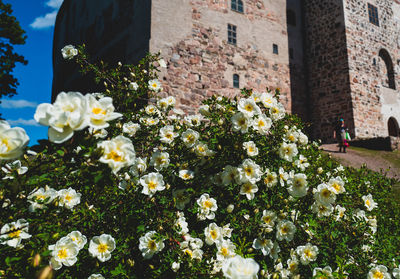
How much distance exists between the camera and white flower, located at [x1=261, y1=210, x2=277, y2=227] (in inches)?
75.6

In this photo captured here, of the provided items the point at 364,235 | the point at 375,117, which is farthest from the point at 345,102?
the point at 364,235

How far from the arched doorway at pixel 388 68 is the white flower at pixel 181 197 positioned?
1552cm

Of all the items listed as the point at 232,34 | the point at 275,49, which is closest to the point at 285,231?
the point at 232,34

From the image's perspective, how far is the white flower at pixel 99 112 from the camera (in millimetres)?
1073

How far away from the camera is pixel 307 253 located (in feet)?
6.23

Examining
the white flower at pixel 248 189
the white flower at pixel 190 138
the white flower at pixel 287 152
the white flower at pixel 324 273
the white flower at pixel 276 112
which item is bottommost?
the white flower at pixel 324 273

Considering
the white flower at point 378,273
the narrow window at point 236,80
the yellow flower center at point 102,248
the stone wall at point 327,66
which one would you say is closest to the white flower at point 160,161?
the yellow flower center at point 102,248

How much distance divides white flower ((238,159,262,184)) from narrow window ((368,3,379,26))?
15.3 m

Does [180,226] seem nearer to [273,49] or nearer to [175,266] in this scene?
[175,266]

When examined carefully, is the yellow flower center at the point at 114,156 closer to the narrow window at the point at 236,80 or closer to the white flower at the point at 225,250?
the white flower at the point at 225,250

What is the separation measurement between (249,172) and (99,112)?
1.09 m

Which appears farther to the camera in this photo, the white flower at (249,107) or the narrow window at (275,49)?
the narrow window at (275,49)

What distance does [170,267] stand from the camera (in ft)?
5.68

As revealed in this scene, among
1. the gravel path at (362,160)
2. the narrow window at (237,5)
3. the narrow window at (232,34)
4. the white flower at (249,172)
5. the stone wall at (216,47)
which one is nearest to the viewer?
the white flower at (249,172)
